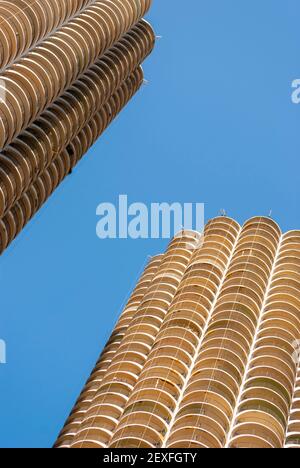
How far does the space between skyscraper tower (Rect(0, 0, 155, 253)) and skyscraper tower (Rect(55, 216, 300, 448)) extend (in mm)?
23893

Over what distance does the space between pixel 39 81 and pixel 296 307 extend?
4860 centimetres

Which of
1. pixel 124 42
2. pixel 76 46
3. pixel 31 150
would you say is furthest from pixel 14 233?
pixel 124 42

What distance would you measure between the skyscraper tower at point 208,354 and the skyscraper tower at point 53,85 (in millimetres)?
23893

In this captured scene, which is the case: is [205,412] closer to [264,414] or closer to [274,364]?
Result: [264,414]

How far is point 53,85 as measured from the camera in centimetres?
13788

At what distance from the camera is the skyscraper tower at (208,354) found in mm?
95188

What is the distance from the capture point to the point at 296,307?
121m

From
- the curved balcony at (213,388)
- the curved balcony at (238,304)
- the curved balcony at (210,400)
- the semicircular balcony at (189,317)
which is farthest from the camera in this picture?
the curved balcony at (238,304)

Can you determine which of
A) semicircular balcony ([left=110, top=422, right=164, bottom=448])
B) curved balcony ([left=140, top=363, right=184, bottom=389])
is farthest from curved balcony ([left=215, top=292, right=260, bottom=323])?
semicircular balcony ([left=110, top=422, right=164, bottom=448])

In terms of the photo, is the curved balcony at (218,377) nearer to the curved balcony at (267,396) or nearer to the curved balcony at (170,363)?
the curved balcony at (267,396)

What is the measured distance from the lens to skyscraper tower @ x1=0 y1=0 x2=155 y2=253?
129m

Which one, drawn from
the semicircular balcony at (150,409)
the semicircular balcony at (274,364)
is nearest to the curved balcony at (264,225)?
the semicircular balcony at (274,364)

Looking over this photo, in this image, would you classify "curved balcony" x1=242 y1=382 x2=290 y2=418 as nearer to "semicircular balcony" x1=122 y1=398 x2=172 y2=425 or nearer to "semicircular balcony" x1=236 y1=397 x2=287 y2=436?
"semicircular balcony" x1=236 y1=397 x2=287 y2=436

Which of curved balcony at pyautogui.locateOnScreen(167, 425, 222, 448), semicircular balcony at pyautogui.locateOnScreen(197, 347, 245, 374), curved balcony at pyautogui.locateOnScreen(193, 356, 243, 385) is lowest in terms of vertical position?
curved balcony at pyautogui.locateOnScreen(167, 425, 222, 448)
